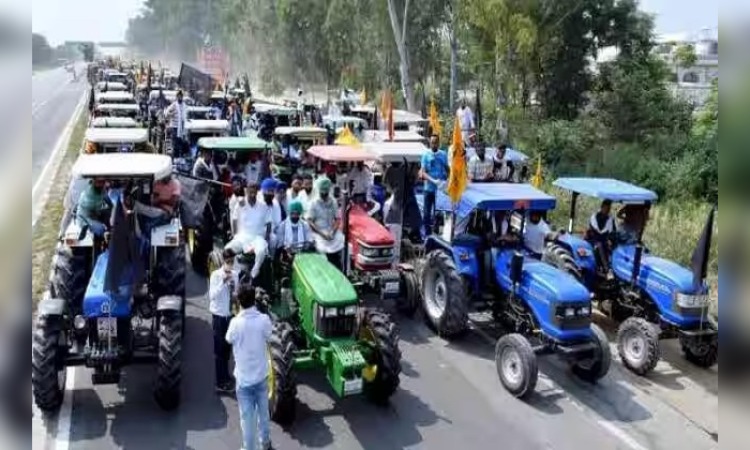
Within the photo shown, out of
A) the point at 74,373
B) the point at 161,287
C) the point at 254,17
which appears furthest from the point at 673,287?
the point at 254,17

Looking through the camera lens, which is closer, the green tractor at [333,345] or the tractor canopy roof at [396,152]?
the green tractor at [333,345]

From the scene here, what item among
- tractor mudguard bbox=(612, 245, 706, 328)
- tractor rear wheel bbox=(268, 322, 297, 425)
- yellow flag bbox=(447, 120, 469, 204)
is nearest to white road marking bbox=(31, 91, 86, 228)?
tractor rear wheel bbox=(268, 322, 297, 425)

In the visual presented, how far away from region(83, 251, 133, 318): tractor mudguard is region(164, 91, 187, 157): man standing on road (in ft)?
33.3

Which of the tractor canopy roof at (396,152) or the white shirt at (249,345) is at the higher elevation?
the tractor canopy roof at (396,152)

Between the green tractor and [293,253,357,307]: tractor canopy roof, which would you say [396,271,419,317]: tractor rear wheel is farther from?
the green tractor

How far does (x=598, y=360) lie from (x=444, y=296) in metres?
2.31

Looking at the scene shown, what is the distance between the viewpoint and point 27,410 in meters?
2.86

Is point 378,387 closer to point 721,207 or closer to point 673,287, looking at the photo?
point 673,287

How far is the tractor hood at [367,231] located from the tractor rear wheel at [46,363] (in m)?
4.51

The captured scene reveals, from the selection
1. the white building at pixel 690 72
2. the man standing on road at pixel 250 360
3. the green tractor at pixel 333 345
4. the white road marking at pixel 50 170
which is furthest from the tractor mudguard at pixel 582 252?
the white building at pixel 690 72

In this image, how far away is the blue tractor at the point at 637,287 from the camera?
9.54m

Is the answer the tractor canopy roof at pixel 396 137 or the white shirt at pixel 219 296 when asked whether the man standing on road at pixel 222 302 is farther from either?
the tractor canopy roof at pixel 396 137

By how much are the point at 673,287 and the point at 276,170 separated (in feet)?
30.2

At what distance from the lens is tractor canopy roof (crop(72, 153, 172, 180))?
8836 mm
